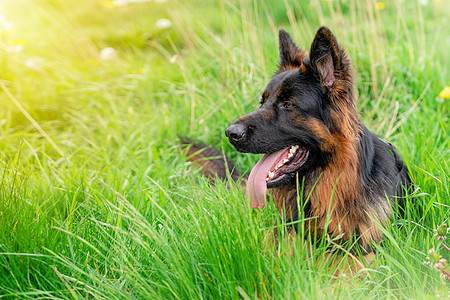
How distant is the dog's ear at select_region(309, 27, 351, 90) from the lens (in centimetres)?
226

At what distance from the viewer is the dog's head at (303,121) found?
2.39 m

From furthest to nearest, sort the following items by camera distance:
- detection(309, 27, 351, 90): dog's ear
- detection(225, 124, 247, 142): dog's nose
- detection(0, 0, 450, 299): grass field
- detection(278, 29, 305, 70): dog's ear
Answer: detection(278, 29, 305, 70): dog's ear → detection(225, 124, 247, 142): dog's nose → detection(309, 27, 351, 90): dog's ear → detection(0, 0, 450, 299): grass field

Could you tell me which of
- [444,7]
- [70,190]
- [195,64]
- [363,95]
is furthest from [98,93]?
[444,7]

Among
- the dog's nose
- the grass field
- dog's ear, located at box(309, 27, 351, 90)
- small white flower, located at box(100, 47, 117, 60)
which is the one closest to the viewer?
the grass field

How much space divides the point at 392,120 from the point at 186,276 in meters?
2.90

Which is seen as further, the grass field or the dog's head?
the dog's head

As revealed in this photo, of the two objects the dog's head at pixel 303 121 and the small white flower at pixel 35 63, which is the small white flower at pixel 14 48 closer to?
the small white flower at pixel 35 63

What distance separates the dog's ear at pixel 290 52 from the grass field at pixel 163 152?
3.62ft

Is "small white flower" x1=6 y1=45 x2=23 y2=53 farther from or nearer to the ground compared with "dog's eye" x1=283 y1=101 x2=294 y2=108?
farther from the ground

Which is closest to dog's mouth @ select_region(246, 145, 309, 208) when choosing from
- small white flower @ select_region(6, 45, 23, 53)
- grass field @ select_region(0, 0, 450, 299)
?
grass field @ select_region(0, 0, 450, 299)

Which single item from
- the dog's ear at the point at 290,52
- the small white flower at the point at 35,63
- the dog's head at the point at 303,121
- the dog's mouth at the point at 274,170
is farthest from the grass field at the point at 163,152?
the dog's ear at the point at 290,52

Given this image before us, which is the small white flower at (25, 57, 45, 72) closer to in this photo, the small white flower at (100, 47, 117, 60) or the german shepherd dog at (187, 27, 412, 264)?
the small white flower at (100, 47, 117, 60)

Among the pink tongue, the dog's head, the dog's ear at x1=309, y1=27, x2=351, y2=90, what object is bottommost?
the pink tongue

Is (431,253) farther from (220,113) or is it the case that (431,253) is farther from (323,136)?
(220,113)
